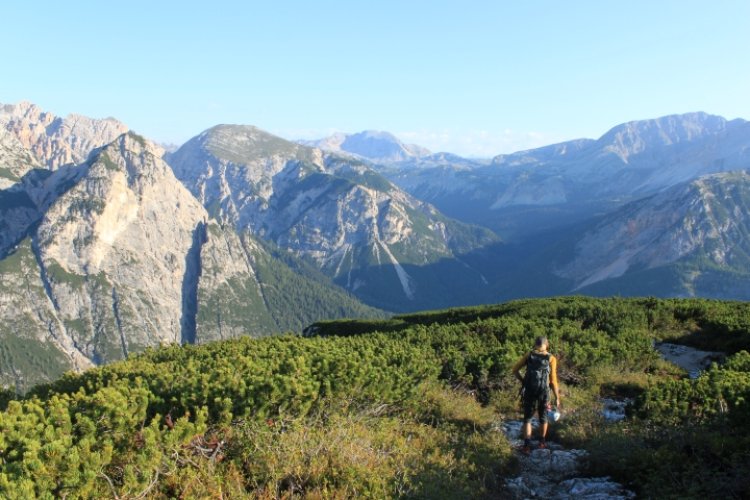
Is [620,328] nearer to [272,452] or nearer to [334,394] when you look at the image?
[334,394]

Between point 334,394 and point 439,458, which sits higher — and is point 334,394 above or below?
above

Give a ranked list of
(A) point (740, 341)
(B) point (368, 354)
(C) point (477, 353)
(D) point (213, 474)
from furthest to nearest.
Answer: (A) point (740, 341) → (C) point (477, 353) → (B) point (368, 354) → (D) point (213, 474)

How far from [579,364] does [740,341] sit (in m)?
9.73

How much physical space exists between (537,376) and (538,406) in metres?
0.95

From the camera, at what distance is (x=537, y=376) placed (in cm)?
1508

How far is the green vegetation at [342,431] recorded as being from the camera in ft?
30.4

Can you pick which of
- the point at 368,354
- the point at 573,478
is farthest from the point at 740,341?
the point at 368,354

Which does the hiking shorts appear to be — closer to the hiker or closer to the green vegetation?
the hiker

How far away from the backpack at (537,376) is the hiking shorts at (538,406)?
0.09 metres

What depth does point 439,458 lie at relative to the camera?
12234mm

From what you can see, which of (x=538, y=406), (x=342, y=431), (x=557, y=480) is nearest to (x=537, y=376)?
(x=538, y=406)

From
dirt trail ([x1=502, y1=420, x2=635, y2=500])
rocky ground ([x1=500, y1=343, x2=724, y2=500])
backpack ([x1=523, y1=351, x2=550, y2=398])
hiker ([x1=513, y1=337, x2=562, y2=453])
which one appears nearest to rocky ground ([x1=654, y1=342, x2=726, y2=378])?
rocky ground ([x1=500, y1=343, x2=724, y2=500])

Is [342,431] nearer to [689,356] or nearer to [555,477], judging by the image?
[555,477]

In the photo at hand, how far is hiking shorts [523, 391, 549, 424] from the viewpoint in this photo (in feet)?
48.3
